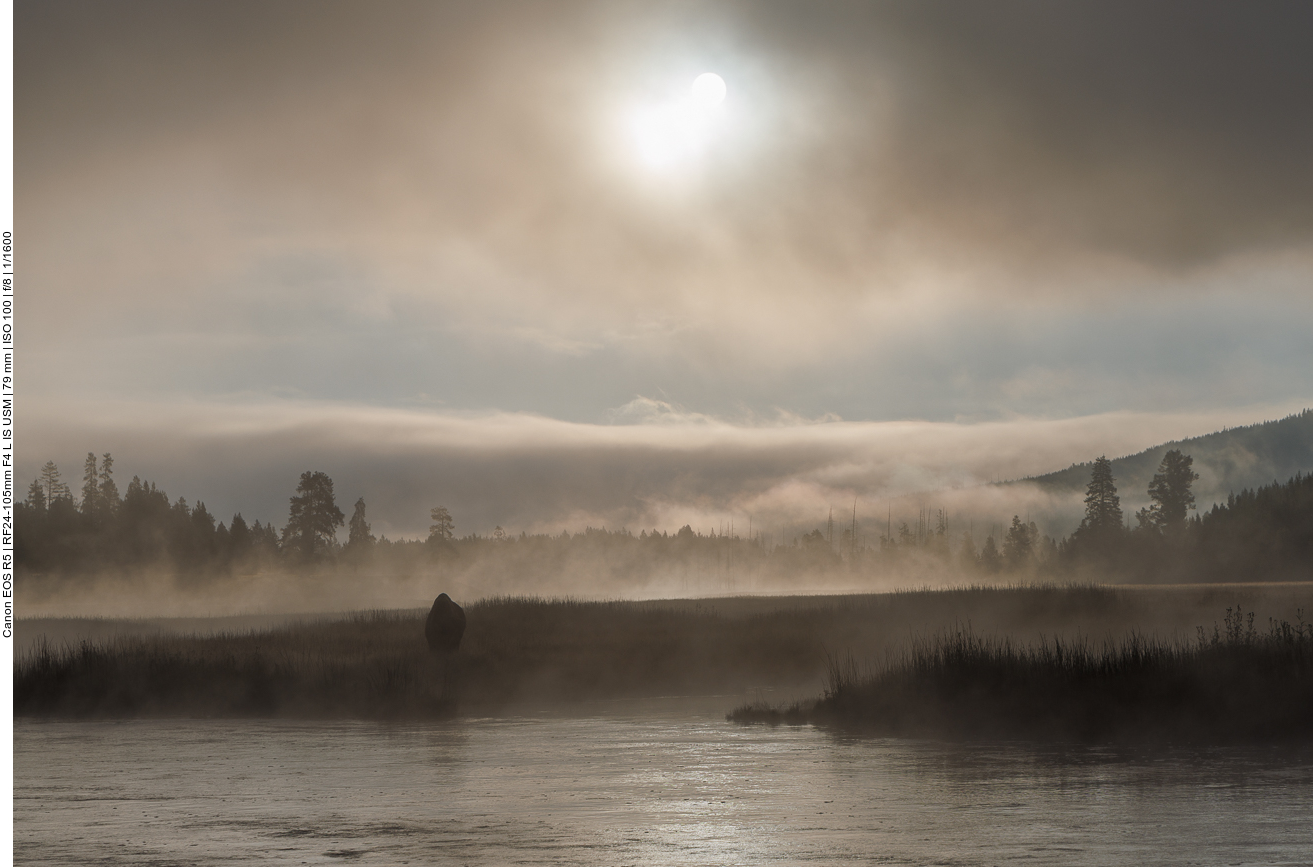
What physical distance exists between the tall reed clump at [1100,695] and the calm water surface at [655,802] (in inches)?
112

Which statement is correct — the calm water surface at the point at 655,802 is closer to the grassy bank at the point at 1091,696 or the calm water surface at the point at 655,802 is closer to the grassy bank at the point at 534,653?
the grassy bank at the point at 1091,696

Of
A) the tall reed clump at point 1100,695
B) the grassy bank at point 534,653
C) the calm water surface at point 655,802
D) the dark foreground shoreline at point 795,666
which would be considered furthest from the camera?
the grassy bank at point 534,653

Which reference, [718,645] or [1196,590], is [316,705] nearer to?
[718,645]

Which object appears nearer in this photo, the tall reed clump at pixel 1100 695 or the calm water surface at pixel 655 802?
the calm water surface at pixel 655 802

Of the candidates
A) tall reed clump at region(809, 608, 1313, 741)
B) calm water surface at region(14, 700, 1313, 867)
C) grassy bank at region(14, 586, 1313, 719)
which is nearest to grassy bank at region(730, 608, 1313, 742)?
tall reed clump at region(809, 608, 1313, 741)

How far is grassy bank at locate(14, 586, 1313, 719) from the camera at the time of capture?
1531 inches

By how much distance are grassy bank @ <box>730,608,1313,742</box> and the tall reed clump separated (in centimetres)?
2

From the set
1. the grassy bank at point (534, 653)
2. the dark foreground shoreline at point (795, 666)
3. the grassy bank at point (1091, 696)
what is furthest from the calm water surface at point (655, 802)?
the grassy bank at point (534, 653)

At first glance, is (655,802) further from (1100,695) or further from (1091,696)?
Result: (1100,695)

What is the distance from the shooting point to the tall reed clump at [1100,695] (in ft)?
86.0

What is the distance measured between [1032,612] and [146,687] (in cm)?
3773

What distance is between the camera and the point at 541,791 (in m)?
19.5

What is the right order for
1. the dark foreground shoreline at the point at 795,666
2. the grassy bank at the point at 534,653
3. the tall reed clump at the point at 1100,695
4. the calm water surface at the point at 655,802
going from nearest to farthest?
the calm water surface at the point at 655,802
the tall reed clump at the point at 1100,695
the dark foreground shoreline at the point at 795,666
the grassy bank at the point at 534,653

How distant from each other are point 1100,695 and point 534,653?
23.1 metres
